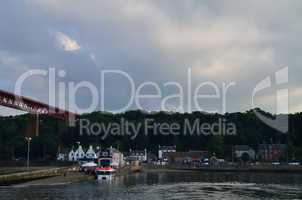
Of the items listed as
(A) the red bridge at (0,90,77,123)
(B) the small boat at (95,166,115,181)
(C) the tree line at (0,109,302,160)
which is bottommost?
(B) the small boat at (95,166,115,181)

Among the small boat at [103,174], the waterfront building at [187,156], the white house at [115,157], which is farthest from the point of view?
the waterfront building at [187,156]

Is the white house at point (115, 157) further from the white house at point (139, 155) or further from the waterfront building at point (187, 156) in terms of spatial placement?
the waterfront building at point (187, 156)

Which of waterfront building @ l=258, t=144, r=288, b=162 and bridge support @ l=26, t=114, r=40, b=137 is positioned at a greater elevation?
bridge support @ l=26, t=114, r=40, b=137

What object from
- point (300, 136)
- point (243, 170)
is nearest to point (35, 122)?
point (243, 170)

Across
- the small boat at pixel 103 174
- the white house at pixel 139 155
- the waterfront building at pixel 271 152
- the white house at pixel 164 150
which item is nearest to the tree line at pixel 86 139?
the waterfront building at pixel 271 152

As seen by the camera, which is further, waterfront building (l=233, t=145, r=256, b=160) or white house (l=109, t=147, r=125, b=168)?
waterfront building (l=233, t=145, r=256, b=160)

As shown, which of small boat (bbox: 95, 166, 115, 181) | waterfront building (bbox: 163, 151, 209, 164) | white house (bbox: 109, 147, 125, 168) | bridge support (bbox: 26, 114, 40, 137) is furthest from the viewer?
waterfront building (bbox: 163, 151, 209, 164)

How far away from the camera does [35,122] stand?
9969cm

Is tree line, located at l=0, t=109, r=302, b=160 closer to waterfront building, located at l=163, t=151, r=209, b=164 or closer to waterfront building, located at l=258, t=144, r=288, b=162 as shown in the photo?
waterfront building, located at l=163, t=151, r=209, b=164

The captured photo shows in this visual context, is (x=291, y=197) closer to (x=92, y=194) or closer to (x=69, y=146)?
(x=92, y=194)

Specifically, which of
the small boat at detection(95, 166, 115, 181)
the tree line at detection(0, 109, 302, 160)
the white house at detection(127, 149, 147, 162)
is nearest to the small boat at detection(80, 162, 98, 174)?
the small boat at detection(95, 166, 115, 181)

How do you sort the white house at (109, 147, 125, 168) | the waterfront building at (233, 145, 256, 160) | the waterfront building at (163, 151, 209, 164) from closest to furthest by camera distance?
A: the white house at (109, 147, 125, 168) < the waterfront building at (233, 145, 256, 160) < the waterfront building at (163, 151, 209, 164)

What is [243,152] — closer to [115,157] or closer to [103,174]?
[115,157]

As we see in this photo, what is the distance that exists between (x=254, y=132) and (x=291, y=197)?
15118cm
